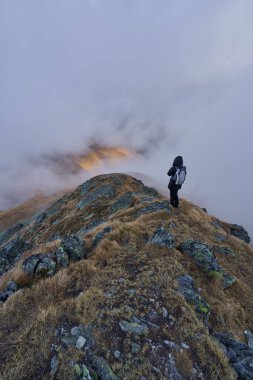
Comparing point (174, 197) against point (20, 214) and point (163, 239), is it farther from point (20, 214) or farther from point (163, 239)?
point (20, 214)

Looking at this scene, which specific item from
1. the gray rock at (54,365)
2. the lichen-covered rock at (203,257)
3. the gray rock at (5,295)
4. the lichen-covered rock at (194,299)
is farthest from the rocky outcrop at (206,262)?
the gray rock at (5,295)

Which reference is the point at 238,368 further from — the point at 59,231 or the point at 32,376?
the point at 59,231

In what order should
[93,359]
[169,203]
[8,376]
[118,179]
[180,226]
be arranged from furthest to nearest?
[118,179] < [169,203] < [180,226] < [93,359] < [8,376]

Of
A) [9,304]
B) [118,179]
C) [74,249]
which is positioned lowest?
[9,304]

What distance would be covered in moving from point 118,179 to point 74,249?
28.9m

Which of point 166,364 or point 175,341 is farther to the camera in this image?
point 175,341

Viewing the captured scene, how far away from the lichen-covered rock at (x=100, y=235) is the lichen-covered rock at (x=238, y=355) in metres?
7.75

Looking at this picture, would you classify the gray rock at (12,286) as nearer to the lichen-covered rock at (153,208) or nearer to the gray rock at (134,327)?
the gray rock at (134,327)

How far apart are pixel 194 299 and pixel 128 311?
114 inches

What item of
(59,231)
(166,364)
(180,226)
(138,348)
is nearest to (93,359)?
(138,348)

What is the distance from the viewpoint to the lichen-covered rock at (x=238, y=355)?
27.4 ft

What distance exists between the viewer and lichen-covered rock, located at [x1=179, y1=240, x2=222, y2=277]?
519 inches

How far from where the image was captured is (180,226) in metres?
18.1

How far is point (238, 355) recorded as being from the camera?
9.06 m
